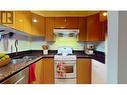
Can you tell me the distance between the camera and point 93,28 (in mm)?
3938

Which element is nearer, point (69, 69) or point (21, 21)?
point (21, 21)

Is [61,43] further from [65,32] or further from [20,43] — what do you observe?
[20,43]

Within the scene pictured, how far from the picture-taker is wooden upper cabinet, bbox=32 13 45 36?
4.02 meters

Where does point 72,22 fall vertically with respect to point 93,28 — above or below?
above

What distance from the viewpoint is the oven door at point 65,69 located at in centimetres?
389

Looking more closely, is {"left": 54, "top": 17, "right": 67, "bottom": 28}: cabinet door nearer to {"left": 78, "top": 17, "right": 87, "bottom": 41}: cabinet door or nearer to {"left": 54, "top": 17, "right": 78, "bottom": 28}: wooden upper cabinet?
{"left": 54, "top": 17, "right": 78, "bottom": 28}: wooden upper cabinet

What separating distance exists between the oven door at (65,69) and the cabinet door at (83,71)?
0.35 feet

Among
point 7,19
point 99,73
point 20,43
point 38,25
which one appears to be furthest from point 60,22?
point 7,19

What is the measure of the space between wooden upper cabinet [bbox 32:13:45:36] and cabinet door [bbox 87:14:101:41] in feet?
3.30

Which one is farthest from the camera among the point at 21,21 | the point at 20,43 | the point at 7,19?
the point at 20,43

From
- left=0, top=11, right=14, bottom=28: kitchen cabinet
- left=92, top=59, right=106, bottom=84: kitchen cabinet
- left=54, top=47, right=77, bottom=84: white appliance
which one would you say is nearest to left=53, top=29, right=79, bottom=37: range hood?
left=54, top=47, right=77, bottom=84: white appliance

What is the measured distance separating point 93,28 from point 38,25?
3.86 feet
